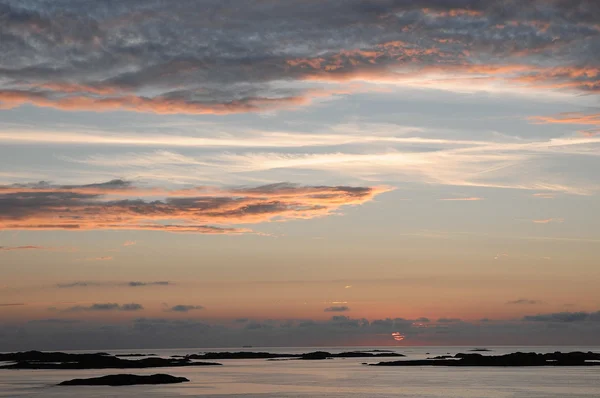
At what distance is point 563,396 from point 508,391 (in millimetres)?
10107

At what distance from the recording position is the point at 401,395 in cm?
8475

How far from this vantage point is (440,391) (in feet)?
303

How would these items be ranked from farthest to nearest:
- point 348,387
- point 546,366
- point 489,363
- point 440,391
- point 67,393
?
point 546,366, point 489,363, point 348,387, point 440,391, point 67,393

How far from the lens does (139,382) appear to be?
336 feet

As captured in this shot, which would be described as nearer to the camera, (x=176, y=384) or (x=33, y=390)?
(x=33, y=390)

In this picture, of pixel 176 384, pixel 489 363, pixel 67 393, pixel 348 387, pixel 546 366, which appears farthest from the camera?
pixel 546 366

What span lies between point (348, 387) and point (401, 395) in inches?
625

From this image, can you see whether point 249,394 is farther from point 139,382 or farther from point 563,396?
point 563,396

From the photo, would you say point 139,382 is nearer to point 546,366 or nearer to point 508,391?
point 508,391

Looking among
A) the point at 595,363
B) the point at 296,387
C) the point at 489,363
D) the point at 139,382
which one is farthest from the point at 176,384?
the point at 595,363

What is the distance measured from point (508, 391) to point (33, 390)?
191ft

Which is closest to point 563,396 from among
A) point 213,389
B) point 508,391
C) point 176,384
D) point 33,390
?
point 508,391

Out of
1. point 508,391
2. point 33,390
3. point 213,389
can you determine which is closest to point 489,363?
point 508,391

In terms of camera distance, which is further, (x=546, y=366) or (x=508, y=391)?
(x=546, y=366)
